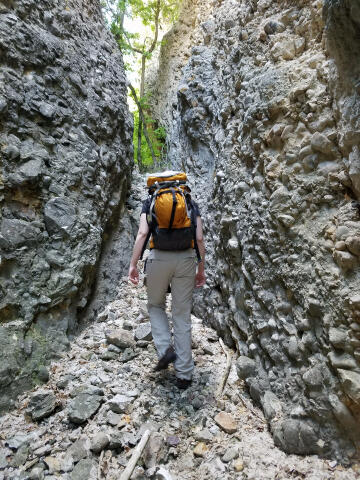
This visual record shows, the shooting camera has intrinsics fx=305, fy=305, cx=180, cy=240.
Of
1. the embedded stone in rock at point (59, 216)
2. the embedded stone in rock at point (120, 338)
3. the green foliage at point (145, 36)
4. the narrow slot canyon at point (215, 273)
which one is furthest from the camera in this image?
the green foliage at point (145, 36)

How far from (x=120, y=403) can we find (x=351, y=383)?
1853mm

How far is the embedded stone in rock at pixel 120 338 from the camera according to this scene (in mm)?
3508

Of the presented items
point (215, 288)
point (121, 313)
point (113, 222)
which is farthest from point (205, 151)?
point (121, 313)

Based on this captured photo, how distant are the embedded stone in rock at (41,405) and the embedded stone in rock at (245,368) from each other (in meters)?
1.72

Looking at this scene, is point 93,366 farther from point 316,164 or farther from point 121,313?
point 316,164

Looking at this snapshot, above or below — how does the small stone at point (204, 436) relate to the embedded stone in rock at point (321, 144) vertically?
below

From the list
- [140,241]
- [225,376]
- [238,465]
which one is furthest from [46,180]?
[238,465]

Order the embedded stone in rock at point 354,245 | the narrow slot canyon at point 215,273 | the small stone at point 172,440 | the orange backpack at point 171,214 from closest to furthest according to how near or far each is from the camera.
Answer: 1. the embedded stone in rock at point 354,245
2. the narrow slot canyon at point 215,273
3. the small stone at point 172,440
4. the orange backpack at point 171,214

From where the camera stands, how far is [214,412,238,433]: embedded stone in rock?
248cm

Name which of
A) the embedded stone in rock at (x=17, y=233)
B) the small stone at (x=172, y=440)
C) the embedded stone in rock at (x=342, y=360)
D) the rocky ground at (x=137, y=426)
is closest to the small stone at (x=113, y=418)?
the rocky ground at (x=137, y=426)

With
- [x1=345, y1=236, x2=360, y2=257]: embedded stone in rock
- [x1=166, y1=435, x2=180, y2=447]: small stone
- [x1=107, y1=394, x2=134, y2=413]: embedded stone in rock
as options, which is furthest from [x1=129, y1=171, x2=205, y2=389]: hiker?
[x1=345, y1=236, x2=360, y2=257]: embedded stone in rock

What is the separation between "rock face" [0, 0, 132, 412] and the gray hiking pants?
1.19m

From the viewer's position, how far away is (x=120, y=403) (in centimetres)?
267

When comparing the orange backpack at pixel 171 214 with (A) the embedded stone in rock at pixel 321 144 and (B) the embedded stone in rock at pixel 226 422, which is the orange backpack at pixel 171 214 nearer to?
(A) the embedded stone in rock at pixel 321 144
